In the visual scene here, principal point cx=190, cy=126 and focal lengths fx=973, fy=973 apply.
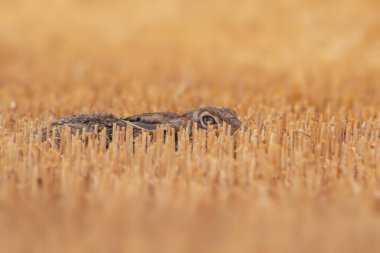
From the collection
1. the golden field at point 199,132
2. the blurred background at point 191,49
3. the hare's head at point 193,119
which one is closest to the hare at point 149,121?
the hare's head at point 193,119

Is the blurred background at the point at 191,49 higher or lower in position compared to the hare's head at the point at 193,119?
higher

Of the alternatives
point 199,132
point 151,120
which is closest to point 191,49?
point 151,120

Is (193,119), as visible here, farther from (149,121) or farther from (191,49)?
(191,49)

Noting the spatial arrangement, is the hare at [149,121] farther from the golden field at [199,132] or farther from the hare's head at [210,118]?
the golden field at [199,132]

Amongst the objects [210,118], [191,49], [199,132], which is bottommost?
[199,132]

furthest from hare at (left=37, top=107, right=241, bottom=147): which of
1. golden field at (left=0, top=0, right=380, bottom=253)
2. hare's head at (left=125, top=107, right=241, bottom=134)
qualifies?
golden field at (left=0, top=0, right=380, bottom=253)

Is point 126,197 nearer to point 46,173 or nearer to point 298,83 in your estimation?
point 46,173

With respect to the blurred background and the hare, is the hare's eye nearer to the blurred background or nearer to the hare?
the hare
